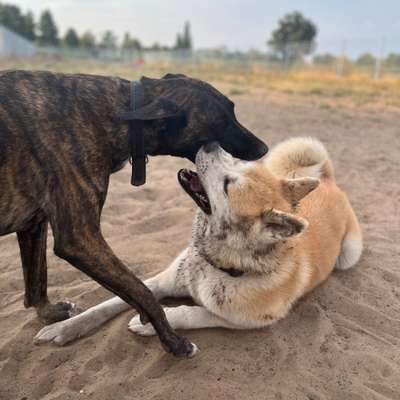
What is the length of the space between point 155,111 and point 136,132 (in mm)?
158

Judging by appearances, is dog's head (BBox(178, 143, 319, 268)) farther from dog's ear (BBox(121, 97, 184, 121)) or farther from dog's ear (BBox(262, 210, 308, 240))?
dog's ear (BBox(121, 97, 184, 121))

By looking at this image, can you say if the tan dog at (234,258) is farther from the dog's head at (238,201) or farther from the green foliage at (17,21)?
the green foliage at (17,21)

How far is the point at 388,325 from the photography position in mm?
2957

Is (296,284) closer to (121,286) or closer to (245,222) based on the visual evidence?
(245,222)

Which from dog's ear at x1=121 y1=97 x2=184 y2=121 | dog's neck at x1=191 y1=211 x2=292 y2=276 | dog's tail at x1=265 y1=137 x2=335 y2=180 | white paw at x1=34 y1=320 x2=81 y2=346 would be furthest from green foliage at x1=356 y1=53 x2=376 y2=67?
white paw at x1=34 y1=320 x2=81 y2=346

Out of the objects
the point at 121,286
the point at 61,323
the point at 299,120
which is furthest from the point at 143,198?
the point at 299,120

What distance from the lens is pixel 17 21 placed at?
62219 millimetres

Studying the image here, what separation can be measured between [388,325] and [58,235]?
6.88 feet

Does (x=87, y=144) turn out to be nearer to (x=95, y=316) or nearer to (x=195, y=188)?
(x=195, y=188)

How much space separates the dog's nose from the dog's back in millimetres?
842

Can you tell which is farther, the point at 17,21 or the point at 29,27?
the point at 29,27

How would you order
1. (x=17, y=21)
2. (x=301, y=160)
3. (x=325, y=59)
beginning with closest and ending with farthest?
(x=301, y=160) → (x=325, y=59) → (x=17, y=21)

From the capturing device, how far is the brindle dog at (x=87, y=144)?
2262mm

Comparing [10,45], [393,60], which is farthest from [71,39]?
[393,60]
